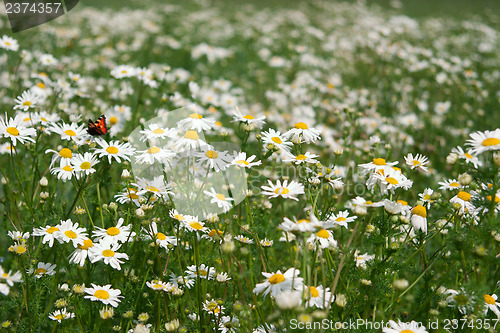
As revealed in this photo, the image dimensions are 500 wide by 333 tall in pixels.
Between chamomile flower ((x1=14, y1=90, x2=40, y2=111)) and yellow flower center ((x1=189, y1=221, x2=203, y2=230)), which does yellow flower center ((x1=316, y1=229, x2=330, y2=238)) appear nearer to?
yellow flower center ((x1=189, y1=221, x2=203, y2=230))

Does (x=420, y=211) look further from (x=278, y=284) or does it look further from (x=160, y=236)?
(x=160, y=236)

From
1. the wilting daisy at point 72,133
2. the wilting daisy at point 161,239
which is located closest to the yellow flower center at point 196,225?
the wilting daisy at point 161,239

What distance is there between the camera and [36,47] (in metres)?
6.89

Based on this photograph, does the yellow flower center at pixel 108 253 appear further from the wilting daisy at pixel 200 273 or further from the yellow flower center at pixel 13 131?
the yellow flower center at pixel 13 131

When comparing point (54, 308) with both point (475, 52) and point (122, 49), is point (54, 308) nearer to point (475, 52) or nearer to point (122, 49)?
point (122, 49)

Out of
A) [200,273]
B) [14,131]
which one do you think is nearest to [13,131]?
[14,131]

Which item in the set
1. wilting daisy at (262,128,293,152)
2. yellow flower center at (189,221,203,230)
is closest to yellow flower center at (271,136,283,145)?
wilting daisy at (262,128,293,152)

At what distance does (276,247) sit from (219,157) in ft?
2.72

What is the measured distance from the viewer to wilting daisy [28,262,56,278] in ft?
7.18

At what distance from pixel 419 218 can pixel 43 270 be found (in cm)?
203

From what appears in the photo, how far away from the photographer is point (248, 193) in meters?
2.38

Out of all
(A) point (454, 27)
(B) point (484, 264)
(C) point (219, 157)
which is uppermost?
(C) point (219, 157)

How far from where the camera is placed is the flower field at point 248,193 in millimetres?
2000

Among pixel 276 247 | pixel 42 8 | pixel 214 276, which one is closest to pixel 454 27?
pixel 42 8
